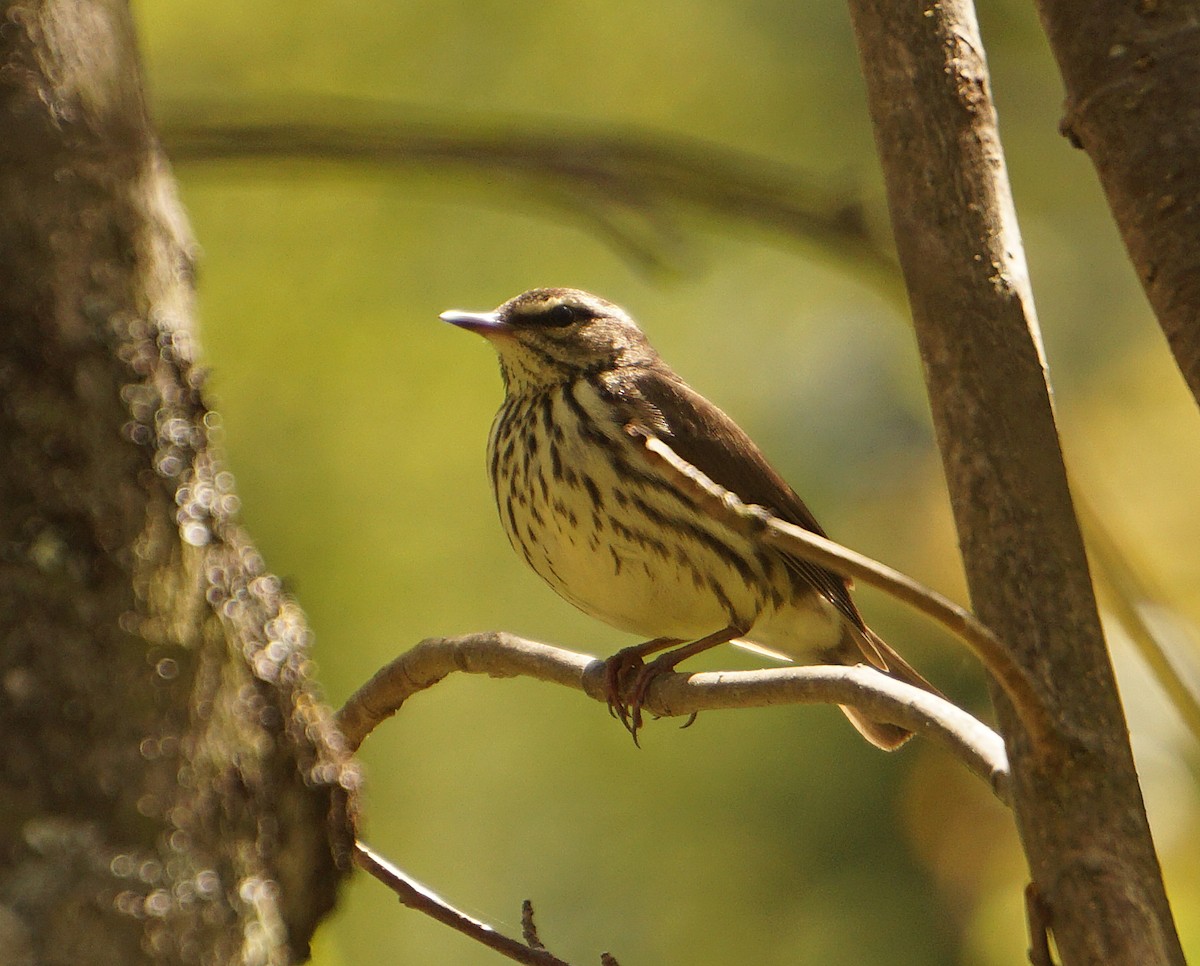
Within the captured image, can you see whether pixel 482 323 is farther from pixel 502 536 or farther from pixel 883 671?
pixel 502 536

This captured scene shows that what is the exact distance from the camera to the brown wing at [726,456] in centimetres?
403

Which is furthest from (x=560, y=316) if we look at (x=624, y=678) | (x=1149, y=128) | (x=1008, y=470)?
(x=1008, y=470)

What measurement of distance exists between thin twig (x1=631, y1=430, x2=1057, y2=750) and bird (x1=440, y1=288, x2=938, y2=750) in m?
1.85

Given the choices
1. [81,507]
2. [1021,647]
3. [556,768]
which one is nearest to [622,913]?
[556,768]

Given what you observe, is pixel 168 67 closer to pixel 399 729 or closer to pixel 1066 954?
pixel 399 729

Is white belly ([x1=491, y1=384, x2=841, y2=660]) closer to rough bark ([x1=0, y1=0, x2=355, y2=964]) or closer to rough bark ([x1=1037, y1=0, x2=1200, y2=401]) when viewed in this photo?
rough bark ([x1=1037, y1=0, x2=1200, y2=401])

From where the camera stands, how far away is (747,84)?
278 inches

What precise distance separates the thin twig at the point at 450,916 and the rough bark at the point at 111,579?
79 centimetres

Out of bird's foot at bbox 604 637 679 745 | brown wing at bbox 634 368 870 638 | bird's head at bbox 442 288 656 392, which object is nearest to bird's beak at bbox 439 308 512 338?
bird's head at bbox 442 288 656 392

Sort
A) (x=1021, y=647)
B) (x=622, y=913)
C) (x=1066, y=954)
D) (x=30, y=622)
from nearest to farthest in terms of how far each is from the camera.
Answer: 1. (x=30, y=622)
2. (x=1066, y=954)
3. (x=1021, y=647)
4. (x=622, y=913)

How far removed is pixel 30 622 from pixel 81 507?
4.9 inches

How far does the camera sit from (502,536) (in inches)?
231

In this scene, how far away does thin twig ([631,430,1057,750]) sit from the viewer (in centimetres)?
148

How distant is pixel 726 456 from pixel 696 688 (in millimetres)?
1469
